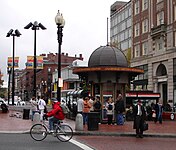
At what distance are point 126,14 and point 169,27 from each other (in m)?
30.7

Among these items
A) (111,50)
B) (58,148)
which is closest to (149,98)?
(111,50)

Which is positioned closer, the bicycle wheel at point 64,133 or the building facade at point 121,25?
the bicycle wheel at point 64,133

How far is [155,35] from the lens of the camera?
51.8 metres

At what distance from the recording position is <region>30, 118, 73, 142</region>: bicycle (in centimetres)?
1642

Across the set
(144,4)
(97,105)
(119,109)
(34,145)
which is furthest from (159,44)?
(34,145)

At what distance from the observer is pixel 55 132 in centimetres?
Result: 1669

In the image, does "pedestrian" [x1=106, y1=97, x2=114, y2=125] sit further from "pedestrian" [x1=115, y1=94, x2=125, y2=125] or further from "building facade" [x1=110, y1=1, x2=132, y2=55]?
"building facade" [x1=110, y1=1, x2=132, y2=55]

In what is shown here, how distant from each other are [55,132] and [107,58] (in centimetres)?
1047

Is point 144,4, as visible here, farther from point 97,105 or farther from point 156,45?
point 97,105

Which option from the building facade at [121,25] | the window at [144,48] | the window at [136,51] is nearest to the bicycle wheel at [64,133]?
the window at [144,48]

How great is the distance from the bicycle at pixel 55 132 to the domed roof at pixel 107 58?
10.0 m

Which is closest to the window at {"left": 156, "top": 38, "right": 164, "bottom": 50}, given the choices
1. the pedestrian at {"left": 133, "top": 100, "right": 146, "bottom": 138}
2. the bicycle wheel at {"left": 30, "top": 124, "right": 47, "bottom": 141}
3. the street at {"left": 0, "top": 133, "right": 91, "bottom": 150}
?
the pedestrian at {"left": 133, "top": 100, "right": 146, "bottom": 138}

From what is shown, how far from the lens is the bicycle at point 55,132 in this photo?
16.4 m

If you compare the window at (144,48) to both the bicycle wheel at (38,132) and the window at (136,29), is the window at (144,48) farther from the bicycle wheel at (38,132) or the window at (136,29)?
the bicycle wheel at (38,132)
